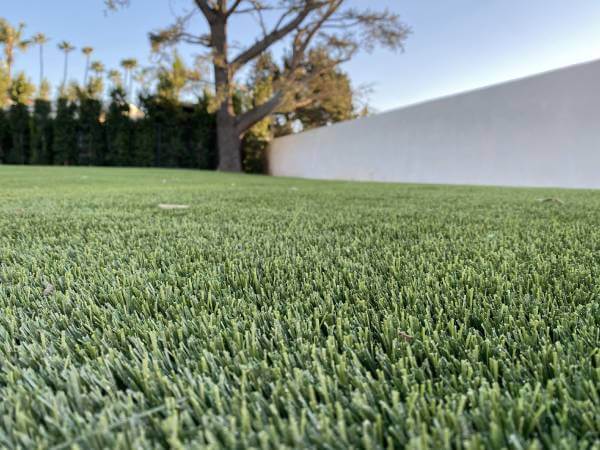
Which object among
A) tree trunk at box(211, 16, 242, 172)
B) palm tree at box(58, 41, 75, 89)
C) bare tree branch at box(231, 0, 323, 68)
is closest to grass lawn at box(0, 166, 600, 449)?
tree trunk at box(211, 16, 242, 172)

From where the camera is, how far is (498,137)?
7074mm

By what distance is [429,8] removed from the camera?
1173 centimetres

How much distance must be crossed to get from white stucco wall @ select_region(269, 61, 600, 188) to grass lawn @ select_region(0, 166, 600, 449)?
6.01 metres

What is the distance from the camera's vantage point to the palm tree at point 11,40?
67.9 feet

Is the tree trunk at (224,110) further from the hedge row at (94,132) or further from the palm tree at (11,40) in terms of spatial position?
the palm tree at (11,40)

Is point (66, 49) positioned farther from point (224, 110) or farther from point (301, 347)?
→ point (301, 347)

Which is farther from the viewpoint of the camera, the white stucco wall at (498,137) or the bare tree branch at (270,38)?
the bare tree branch at (270,38)

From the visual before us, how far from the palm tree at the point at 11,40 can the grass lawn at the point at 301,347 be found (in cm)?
2549

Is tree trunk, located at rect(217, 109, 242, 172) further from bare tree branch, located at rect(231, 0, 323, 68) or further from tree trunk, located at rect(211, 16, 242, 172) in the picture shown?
bare tree branch, located at rect(231, 0, 323, 68)

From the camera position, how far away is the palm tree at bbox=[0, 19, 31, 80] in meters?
20.7

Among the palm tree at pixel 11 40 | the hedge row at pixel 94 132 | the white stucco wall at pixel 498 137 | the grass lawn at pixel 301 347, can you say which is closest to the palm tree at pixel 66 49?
the palm tree at pixel 11 40

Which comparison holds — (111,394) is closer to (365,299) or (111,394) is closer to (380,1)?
(365,299)

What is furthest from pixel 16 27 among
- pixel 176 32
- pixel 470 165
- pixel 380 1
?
pixel 470 165

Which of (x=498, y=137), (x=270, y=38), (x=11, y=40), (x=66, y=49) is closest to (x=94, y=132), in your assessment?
(x=270, y=38)
